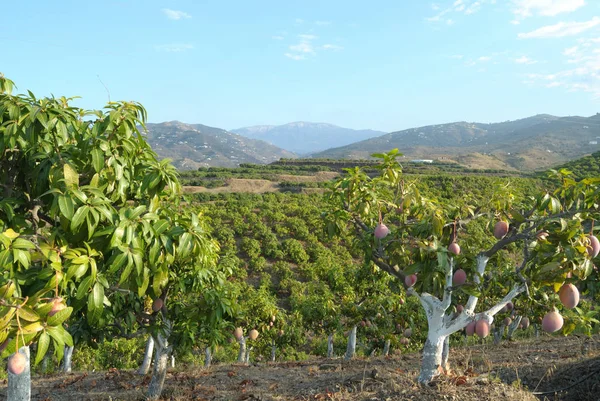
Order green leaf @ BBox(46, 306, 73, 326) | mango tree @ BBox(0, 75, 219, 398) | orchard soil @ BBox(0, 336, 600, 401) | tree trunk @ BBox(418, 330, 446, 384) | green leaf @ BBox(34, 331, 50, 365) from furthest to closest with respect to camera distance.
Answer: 1. tree trunk @ BBox(418, 330, 446, 384)
2. orchard soil @ BBox(0, 336, 600, 401)
3. mango tree @ BBox(0, 75, 219, 398)
4. green leaf @ BBox(46, 306, 73, 326)
5. green leaf @ BBox(34, 331, 50, 365)

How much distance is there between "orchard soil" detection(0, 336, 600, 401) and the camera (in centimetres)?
428

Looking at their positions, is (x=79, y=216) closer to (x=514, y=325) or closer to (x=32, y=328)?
(x=32, y=328)

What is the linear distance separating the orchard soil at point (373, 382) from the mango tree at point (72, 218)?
8.72ft

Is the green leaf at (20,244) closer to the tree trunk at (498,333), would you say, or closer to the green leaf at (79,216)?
the green leaf at (79,216)

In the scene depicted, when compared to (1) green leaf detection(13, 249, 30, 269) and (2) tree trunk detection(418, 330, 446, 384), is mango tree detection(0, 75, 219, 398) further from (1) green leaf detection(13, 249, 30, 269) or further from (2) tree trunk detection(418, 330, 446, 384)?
(2) tree trunk detection(418, 330, 446, 384)

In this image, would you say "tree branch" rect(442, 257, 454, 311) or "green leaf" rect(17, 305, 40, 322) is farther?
"tree branch" rect(442, 257, 454, 311)

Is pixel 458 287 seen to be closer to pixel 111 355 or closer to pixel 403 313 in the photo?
pixel 403 313

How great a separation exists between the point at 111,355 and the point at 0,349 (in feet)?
37.5

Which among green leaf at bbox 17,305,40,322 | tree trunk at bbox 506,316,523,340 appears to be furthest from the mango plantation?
tree trunk at bbox 506,316,523,340

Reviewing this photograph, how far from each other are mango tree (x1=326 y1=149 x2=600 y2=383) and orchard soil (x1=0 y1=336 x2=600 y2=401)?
1.49ft

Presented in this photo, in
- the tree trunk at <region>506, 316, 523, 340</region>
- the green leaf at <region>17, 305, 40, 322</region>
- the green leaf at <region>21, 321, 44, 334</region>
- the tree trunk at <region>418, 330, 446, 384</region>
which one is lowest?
the tree trunk at <region>506, 316, 523, 340</region>

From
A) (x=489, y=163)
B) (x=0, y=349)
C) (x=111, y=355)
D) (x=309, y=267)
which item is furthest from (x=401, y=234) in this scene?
(x=489, y=163)

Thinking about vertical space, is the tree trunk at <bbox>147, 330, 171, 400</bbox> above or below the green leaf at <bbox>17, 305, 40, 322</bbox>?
below

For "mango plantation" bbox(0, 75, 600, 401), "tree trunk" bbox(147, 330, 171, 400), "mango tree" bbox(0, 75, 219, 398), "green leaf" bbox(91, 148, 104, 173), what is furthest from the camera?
"tree trunk" bbox(147, 330, 171, 400)
